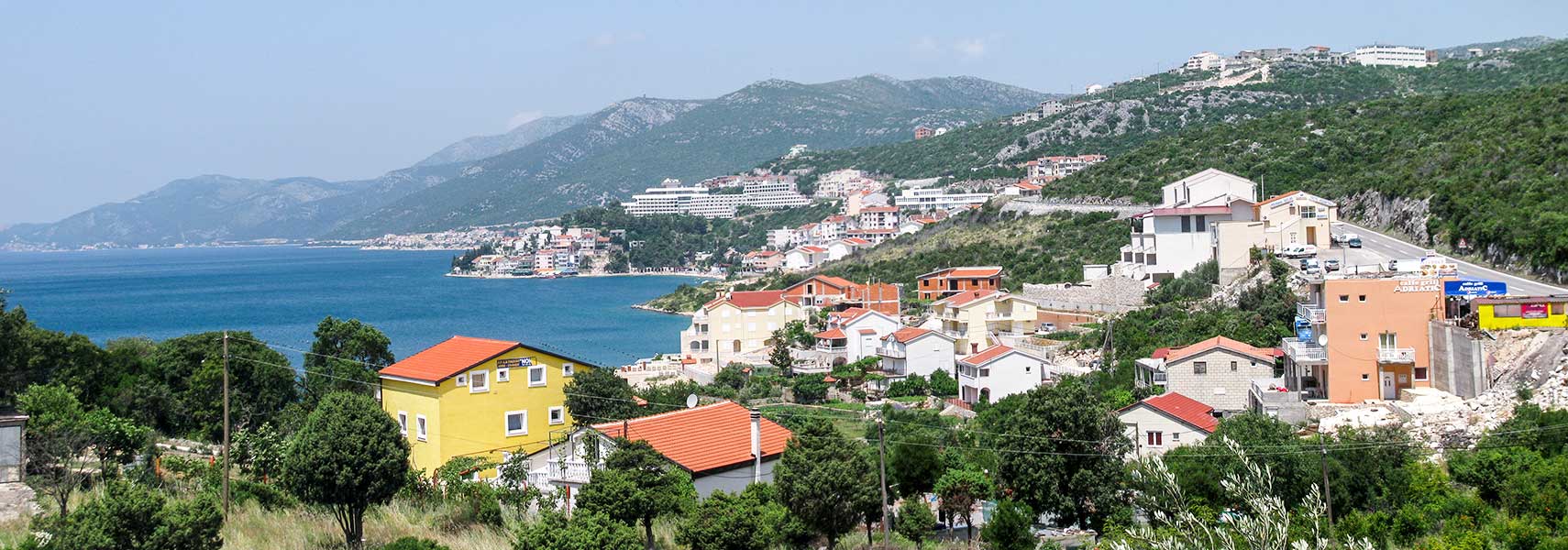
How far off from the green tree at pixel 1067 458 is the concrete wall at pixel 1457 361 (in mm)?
5693

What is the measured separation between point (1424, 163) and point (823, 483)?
30.4 m

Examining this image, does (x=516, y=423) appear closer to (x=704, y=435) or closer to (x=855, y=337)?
(x=704, y=435)

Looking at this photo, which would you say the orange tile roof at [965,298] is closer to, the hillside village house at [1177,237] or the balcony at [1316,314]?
the hillside village house at [1177,237]

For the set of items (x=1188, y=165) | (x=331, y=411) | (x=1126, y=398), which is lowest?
(x=1126, y=398)

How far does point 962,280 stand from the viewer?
1618 inches

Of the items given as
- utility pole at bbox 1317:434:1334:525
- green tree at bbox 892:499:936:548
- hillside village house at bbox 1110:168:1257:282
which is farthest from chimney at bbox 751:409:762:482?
hillside village house at bbox 1110:168:1257:282

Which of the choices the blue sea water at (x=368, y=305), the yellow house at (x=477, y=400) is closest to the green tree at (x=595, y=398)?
the yellow house at (x=477, y=400)

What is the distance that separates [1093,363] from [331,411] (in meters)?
19.1

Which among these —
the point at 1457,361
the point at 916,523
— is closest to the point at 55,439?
the point at 916,523

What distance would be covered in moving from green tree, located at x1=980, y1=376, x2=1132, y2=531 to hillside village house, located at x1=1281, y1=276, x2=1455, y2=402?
218 inches

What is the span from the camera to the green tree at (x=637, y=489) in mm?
11195

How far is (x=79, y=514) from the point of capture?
927 cm

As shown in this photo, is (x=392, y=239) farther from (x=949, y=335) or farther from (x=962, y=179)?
(x=949, y=335)

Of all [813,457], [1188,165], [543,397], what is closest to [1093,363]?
[543,397]
